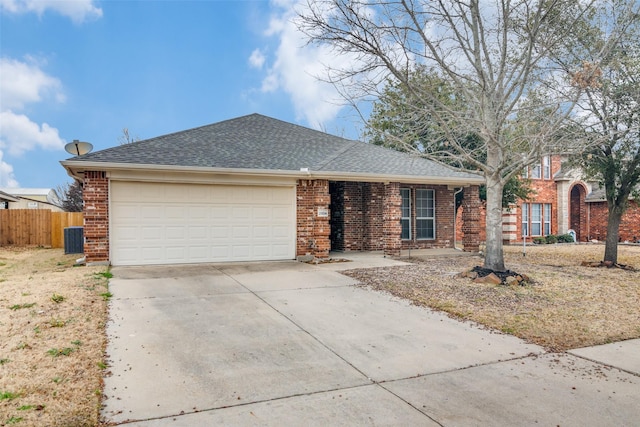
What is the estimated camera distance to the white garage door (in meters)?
10.9

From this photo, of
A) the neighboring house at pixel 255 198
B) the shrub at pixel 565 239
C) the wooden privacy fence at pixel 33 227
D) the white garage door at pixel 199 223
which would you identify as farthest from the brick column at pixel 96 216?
the shrub at pixel 565 239

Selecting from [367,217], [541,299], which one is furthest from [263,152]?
[541,299]

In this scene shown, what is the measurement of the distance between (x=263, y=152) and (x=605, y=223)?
71.4 ft

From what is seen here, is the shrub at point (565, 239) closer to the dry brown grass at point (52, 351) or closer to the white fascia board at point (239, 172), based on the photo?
the white fascia board at point (239, 172)

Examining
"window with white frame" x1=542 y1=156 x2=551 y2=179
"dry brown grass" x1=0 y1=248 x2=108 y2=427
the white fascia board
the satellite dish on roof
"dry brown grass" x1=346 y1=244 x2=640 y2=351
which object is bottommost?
"dry brown grass" x1=346 y1=244 x2=640 y2=351

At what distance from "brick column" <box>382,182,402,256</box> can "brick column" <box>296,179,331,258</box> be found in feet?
7.09

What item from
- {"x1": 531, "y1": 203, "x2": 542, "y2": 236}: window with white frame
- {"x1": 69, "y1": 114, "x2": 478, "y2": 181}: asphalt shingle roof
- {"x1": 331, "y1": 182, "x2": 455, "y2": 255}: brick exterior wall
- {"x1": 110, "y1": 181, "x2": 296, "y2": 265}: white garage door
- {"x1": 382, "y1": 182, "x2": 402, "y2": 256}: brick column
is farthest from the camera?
{"x1": 531, "y1": 203, "x2": 542, "y2": 236}: window with white frame

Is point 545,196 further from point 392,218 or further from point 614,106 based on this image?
point 392,218

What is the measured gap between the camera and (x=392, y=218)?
13.6m

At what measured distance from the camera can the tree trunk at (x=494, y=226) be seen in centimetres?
956

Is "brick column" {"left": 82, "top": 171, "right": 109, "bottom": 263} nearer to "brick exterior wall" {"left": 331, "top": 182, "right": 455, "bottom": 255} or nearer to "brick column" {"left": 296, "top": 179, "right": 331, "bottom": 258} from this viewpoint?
"brick column" {"left": 296, "top": 179, "right": 331, "bottom": 258}

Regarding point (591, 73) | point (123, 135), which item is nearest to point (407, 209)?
point (591, 73)

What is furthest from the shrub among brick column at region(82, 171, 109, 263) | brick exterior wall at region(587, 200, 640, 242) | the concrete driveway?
brick column at region(82, 171, 109, 263)

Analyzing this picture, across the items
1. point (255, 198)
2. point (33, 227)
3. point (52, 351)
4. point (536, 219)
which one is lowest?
point (52, 351)
